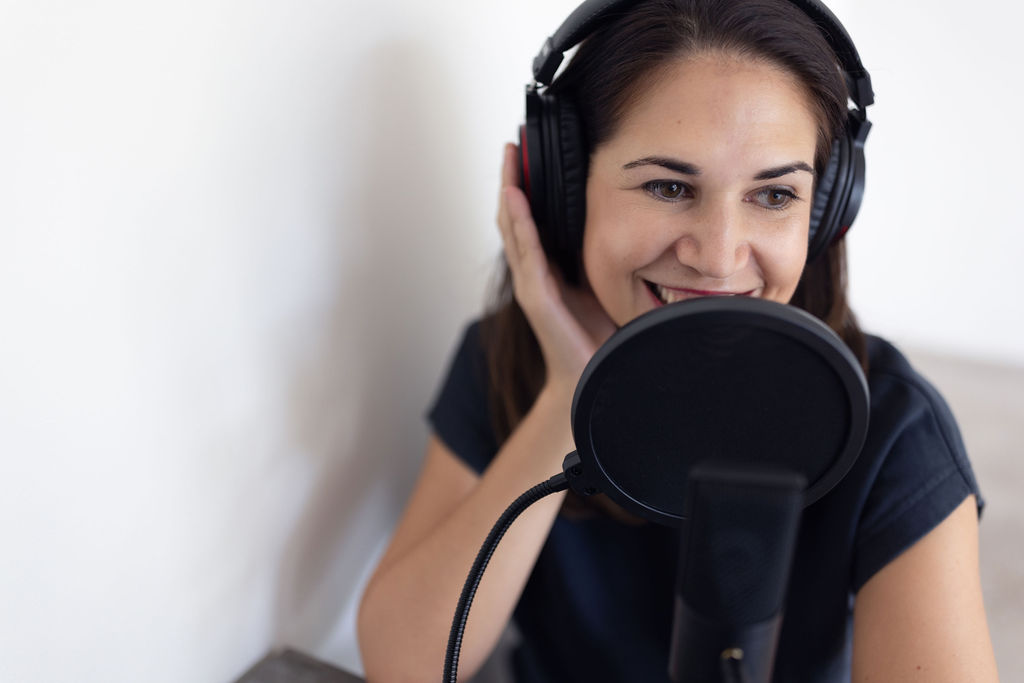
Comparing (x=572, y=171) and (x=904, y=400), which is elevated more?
(x=572, y=171)

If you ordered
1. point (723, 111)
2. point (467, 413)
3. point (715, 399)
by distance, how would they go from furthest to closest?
1. point (467, 413)
2. point (723, 111)
3. point (715, 399)

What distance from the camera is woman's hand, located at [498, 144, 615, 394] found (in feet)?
3.02

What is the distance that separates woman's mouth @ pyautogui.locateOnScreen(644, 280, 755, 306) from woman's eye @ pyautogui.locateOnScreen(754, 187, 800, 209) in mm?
93

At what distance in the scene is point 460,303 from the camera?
134 centimetres

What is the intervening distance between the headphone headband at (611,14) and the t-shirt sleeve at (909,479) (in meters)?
0.34

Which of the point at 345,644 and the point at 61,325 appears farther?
the point at 345,644

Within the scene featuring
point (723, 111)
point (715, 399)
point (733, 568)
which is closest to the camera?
point (733, 568)

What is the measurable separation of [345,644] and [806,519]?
0.71 m

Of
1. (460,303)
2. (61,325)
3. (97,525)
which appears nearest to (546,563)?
(460,303)

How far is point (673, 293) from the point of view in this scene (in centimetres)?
83

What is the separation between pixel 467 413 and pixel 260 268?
36cm

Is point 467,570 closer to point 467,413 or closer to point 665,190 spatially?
point 467,413

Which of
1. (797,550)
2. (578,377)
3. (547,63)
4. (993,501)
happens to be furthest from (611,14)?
(993,501)

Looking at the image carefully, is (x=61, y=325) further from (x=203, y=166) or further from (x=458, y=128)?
(x=458, y=128)
